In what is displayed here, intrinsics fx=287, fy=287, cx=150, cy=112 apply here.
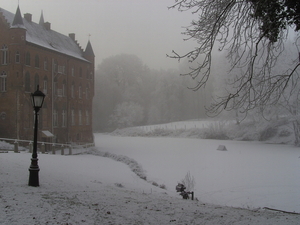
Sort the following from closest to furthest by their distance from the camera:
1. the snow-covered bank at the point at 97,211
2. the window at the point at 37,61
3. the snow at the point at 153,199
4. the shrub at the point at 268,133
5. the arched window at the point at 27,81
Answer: the snow-covered bank at the point at 97,211
the snow at the point at 153,199
the arched window at the point at 27,81
the window at the point at 37,61
the shrub at the point at 268,133

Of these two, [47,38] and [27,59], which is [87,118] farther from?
[27,59]

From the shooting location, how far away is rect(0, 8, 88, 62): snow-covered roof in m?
31.1

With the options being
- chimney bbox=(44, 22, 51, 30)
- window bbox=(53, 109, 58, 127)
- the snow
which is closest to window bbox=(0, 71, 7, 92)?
window bbox=(53, 109, 58, 127)

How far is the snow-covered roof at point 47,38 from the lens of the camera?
31125mm

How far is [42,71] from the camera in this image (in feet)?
105

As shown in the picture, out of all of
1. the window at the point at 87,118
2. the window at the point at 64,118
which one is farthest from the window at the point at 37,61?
the window at the point at 87,118

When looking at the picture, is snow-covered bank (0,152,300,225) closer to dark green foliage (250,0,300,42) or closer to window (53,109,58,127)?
dark green foliage (250,0,300,42)

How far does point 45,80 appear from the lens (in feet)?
107

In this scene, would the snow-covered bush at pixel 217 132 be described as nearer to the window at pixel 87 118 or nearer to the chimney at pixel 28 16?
the window at pixel 87 118

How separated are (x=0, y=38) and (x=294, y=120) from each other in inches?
1355

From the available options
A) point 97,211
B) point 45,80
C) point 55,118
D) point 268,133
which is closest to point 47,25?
point 45,80

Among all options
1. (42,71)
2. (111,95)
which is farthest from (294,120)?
(111,95)

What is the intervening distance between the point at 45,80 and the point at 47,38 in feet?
Answer: 20.7

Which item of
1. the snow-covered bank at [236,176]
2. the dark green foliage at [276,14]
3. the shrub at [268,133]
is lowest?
the snow-covered bank at [236,176]
